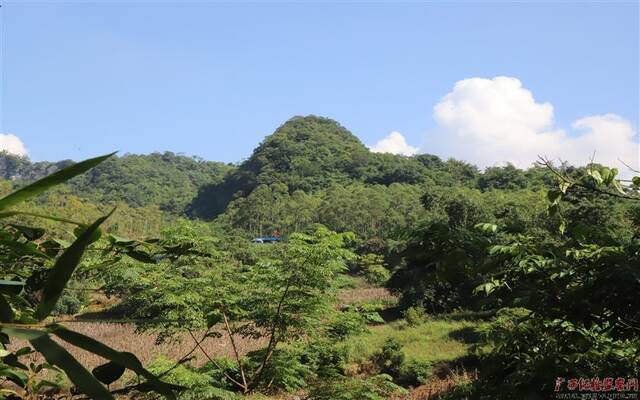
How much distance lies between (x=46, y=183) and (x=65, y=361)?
0.47ft

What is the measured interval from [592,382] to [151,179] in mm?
61443

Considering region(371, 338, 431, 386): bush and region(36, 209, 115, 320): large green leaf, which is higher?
region(36, 209, 115, 320): large green leaf

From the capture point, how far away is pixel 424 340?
1039 centimetres

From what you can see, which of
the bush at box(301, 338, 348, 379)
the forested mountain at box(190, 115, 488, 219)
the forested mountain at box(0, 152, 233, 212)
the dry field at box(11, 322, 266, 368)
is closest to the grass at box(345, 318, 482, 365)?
the bush at box(301, 338, 348, 379)

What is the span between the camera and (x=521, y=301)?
48.4 inches

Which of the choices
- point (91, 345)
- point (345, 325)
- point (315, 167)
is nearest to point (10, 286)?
point (91, 345)

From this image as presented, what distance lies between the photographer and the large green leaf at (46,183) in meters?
0.37

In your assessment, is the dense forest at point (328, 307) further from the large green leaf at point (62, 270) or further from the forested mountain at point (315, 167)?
the forested mountain at point (315, 167)

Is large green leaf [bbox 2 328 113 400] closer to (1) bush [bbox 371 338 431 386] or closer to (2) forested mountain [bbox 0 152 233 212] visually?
(1) bush [bbox 371 338 431 386]

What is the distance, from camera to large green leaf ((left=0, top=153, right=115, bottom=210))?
371 mm

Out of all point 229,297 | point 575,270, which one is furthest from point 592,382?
point 229,297

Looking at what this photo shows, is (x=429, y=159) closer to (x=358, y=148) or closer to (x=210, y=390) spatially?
(x=358, y=148)

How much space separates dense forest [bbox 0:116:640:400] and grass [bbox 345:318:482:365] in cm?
6

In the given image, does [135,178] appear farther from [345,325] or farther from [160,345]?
[345,325]
